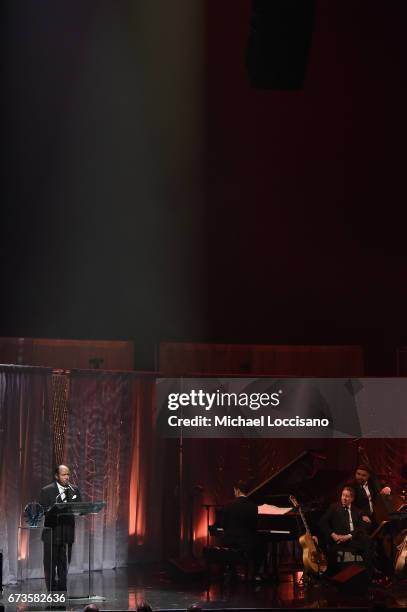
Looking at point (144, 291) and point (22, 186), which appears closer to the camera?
point (22, 186)

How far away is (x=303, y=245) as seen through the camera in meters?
13.1

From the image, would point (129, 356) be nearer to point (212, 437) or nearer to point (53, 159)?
point (212, 437)

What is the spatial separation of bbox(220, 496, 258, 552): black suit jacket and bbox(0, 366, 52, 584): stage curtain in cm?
245

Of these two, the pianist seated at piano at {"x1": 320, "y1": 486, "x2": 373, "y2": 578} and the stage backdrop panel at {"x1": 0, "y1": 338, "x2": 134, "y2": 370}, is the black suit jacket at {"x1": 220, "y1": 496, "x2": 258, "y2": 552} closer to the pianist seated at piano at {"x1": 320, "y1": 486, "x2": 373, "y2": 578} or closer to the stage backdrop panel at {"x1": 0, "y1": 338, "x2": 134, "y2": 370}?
the pianist seated at piano at {"x1": 320, "y1": 486, "x2": 373, "y2": 578}

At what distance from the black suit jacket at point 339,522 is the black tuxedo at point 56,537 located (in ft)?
8.84

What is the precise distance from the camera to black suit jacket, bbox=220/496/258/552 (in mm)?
10438

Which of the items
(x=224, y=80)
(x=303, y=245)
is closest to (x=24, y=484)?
(x=303, y=245)

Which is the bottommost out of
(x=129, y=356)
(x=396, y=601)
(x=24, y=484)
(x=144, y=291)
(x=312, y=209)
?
(x=396, y=601)

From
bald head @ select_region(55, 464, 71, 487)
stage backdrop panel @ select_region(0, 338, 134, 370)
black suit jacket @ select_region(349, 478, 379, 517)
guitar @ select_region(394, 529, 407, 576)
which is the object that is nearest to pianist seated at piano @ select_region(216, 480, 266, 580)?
black suit jacket @ select_region(349, 478, 379, 517)

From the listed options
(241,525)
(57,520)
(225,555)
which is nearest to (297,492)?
(241,525)

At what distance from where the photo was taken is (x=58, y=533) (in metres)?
9.53

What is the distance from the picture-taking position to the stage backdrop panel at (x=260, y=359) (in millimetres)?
13344

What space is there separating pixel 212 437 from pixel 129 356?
5.42 feet

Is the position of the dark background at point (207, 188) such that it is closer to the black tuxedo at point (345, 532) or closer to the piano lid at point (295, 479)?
the piano lid at point (295, 479)
